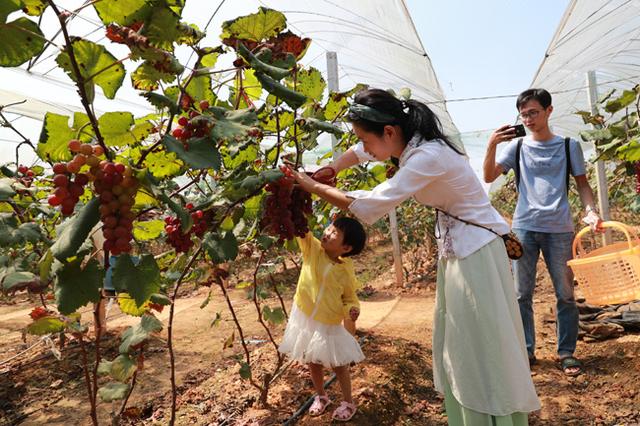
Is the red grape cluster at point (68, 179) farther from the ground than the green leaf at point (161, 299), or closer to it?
farther from the ground

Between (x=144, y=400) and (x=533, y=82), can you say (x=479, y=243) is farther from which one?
(x=533, y=82)

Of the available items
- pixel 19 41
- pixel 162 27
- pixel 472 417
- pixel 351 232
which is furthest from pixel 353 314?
pixel 19 41

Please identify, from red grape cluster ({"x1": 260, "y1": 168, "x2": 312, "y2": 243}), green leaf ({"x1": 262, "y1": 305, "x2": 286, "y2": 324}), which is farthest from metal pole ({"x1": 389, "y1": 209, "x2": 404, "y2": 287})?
red grape cluster ({"x1": 260, "y1": 168, "x2": 312, "y2": 243})

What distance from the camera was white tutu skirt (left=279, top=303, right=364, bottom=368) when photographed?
2314 mm

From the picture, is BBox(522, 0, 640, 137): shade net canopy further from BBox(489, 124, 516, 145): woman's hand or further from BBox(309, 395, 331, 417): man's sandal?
BBox(309, 395, 331, 417): man's sandal

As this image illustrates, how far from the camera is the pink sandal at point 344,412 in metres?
2.31

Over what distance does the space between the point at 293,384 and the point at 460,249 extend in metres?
1.74

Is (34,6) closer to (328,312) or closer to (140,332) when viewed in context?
(140,332)

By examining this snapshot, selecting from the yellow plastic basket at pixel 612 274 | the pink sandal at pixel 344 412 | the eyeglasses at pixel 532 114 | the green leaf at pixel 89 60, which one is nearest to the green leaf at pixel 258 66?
the green leaf at pixel 89 60

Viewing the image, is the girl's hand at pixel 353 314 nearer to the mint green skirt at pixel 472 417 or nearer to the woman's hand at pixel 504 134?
the mint green skirt at pixel 472 417

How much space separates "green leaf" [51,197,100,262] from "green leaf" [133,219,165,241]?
1.76ft

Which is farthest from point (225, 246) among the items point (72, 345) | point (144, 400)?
point (72, 345)

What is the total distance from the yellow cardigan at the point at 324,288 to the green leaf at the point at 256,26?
135 cm

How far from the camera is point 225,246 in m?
1.42
